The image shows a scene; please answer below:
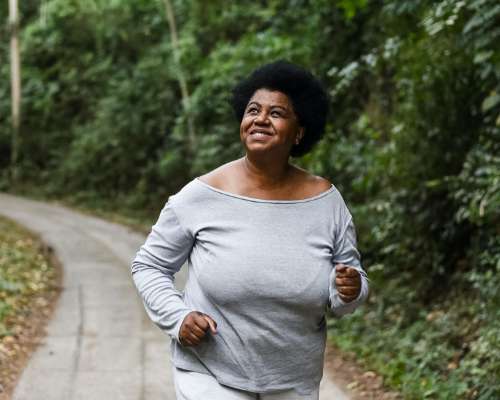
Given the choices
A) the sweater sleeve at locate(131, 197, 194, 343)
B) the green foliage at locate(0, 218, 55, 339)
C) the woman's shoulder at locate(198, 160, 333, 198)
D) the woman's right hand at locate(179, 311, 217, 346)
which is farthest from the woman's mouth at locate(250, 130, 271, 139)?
the green foliage at locate(0, 218, 55, 339)

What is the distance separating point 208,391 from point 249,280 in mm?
383

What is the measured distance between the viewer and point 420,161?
7434 mm

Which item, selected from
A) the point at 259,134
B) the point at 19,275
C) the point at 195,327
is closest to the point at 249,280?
the point at 195,327

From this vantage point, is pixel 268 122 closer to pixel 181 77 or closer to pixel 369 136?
pixel 369 136

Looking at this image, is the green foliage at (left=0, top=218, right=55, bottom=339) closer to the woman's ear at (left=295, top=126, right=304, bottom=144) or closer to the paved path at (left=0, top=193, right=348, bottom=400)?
the paved path at (left=0, top=193, right=348, bottom=400)

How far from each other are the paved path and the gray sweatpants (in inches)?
132

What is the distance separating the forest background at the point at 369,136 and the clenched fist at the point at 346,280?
267cm

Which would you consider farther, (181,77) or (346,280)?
(181,77)

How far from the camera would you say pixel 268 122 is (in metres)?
2.52

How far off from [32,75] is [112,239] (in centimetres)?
1513

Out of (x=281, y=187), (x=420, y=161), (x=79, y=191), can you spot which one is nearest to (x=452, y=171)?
(x=420, y=161)

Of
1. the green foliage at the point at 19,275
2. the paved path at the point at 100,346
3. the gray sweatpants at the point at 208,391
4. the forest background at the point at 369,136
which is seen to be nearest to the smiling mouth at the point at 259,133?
the gray sweatpants at the point at 208,391

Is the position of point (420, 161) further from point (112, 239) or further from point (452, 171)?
point (112, 239)

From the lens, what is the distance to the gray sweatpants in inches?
97.2
